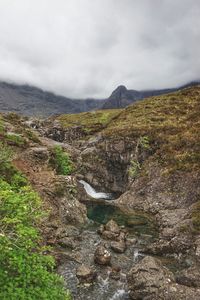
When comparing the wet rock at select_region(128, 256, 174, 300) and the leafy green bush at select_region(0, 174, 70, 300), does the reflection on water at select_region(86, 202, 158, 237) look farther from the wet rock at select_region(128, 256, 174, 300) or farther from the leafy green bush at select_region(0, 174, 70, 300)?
the leafy green bush at select_region(0, 174, 70, 300)

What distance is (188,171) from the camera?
233 ft

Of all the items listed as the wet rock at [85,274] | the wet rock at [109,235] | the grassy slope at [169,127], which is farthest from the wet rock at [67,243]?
the grassy slope at [169,127]

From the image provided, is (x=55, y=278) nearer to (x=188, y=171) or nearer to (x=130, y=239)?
(x=130, y=239)

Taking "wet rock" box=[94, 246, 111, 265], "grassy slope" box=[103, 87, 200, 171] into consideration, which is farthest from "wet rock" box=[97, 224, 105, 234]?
"grassy slope" box=[103, 87, 200, 171]

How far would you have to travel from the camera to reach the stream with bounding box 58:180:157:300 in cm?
3267

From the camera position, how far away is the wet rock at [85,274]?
3425 cm

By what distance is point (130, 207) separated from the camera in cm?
6756

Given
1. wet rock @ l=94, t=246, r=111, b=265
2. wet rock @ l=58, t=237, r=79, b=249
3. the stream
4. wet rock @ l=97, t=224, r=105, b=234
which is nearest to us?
the stream

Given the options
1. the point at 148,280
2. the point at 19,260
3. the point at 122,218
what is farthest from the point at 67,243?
the point at 19,260

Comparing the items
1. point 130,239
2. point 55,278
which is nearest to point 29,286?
point 55,278

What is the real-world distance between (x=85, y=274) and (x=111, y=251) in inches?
334

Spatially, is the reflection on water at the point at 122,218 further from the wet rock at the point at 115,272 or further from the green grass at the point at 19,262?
the green grass at the point at 19,262

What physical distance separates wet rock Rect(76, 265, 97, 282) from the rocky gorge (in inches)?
3.9

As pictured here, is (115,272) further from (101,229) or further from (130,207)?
(130,207)
